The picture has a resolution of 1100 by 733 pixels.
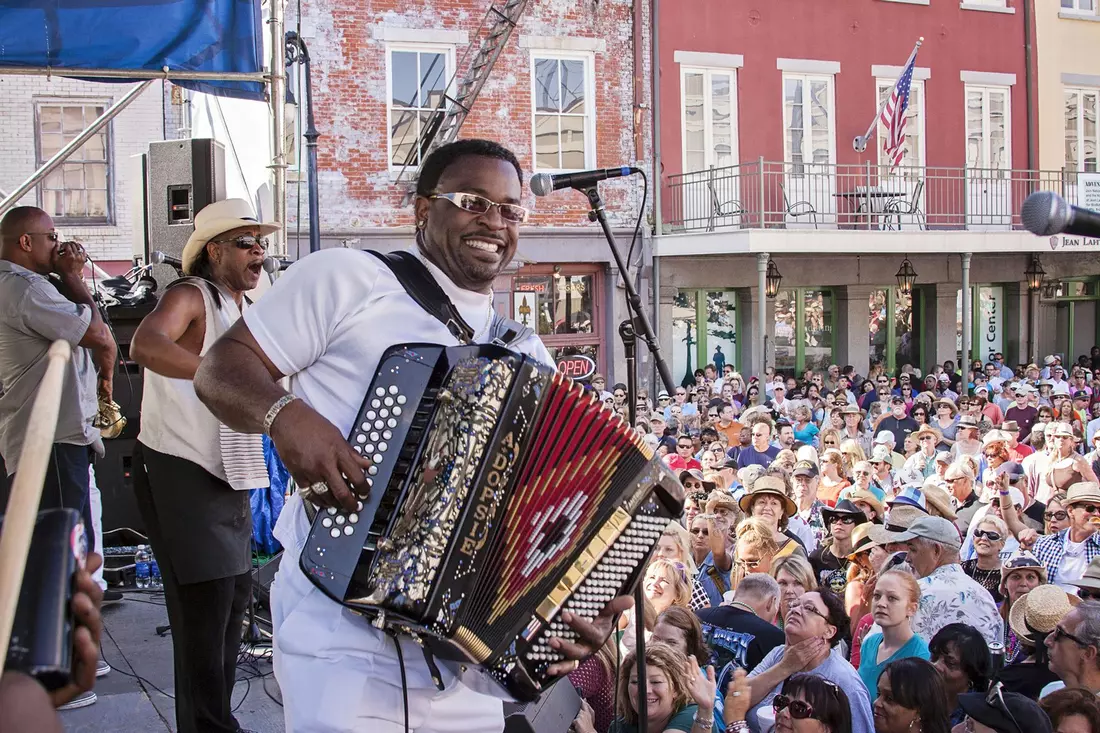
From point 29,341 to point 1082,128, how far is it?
21.4 metres

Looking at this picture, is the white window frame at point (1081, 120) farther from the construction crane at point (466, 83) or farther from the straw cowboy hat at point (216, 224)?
the straw cowboy hat at point (216, 224)

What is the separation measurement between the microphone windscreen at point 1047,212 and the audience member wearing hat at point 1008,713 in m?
2.30

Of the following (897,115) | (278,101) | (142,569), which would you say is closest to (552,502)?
(278,101)

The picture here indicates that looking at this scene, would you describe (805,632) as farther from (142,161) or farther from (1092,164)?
(1092,164)

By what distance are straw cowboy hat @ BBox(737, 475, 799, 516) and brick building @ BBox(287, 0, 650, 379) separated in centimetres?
870

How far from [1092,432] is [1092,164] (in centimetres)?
1193

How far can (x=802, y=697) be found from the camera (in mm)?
3961

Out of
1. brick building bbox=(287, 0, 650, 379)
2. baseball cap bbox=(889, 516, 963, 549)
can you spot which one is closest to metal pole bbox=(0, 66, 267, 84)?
baseball cap bbox=(889, 516, 963, 549)

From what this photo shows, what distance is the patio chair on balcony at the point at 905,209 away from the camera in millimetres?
17661

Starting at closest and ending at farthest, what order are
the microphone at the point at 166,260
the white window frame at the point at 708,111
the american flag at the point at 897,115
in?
the microphone at the point at 166,260
the american flag at the point at 897,115
the white window frame at the point at 708,111

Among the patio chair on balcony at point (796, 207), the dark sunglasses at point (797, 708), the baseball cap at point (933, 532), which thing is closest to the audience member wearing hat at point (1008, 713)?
the dark sunglasses at point (797, 708)

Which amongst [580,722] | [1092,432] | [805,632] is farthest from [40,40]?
[1092,432]

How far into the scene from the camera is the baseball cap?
593 cm

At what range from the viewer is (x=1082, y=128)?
21203 millimetres
